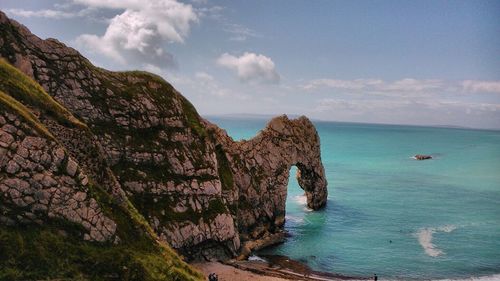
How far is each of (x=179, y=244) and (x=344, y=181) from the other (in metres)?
91.6

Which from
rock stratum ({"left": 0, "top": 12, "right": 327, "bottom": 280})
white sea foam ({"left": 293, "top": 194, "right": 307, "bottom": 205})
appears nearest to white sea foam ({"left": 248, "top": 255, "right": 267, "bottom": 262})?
rock stratum ({"left": 0, "top": 12, "right": 327, "bottom": 280})

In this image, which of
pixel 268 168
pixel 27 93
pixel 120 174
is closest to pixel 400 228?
pixel 268 168

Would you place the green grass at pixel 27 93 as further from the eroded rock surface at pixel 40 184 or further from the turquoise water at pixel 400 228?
the turquoise water at pixel 400 228

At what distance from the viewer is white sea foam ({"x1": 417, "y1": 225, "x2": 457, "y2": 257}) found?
66312 mm

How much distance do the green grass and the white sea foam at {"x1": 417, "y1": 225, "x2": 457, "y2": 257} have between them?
54.8m

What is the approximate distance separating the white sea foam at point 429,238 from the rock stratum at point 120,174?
23.2m

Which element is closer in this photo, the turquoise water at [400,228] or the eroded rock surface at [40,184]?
the eroded rock surface at [40,184]

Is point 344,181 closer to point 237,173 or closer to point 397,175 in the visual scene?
point 397,175

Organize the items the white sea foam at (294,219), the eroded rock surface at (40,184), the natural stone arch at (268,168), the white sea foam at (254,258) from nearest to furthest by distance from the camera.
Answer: the eroded rock surface at (40,184) < the white sea foam at (254,258) < the natural stone arch at (268,168) < the white sea foam at (294,219)

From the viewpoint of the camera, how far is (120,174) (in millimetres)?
50688

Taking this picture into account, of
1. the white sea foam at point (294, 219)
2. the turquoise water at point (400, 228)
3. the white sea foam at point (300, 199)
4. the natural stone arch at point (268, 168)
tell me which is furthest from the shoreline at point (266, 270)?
the white sea foam at point (300, 199)

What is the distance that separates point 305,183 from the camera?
94.9 m

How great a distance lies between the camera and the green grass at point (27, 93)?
3431 centimetres

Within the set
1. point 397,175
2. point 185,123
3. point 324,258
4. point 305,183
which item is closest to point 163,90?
point 185,123
